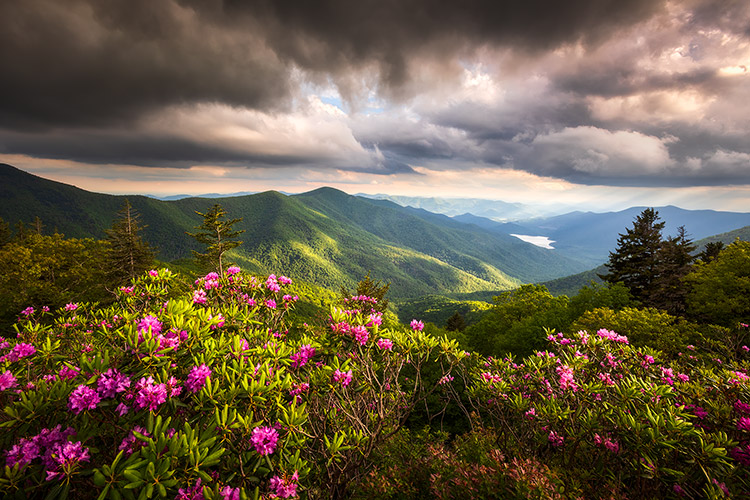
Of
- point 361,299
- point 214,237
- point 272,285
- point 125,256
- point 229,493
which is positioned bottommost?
point 125,256

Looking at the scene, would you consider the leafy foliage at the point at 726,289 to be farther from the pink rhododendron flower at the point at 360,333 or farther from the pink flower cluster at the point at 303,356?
the pink flower cluster at the point at 303,356

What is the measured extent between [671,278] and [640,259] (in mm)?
5401

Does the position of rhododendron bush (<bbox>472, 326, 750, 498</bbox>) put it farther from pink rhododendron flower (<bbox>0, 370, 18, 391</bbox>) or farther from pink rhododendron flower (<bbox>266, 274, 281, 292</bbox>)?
pink rhododendron flower (<bbox>0, 370, 18, 391</bbox>)

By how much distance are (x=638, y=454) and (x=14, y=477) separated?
28.1 feet

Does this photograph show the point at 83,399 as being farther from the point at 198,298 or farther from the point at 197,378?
the point at 198,298

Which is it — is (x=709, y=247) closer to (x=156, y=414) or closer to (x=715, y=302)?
(x=715, y=302)

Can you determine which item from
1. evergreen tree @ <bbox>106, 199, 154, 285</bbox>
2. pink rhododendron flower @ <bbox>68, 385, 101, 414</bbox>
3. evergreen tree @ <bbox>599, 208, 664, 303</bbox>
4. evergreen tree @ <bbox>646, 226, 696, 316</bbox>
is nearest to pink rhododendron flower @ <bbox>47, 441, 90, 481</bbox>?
pink rhododendron flower @ <bbox>68, 385, 101, 414</bbox>

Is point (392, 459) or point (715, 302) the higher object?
point (715, 302)

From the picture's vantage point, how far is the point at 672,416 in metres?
4.36

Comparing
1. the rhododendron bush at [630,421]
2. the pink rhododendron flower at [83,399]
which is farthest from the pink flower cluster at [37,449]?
the rhododendron bush at [630,421]

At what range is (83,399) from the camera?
3.14 metres

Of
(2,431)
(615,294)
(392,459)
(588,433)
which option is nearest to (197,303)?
(2,431)

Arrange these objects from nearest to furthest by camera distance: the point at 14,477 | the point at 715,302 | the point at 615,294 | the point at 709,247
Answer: the point at 14,477
the point at 715,302
the point at 615,294
the point at 709,247

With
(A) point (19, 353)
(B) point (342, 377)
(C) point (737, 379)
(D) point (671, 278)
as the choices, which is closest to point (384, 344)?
(B) point (342, 377)
